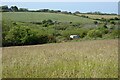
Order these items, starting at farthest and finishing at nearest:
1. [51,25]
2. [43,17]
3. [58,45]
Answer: [51,25] < [43,17] < [58,45]

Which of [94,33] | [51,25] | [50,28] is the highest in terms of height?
[51,25]

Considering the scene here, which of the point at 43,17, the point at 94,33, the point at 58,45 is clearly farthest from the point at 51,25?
the point at 58,45

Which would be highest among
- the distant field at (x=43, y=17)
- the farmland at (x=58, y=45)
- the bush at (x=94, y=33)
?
the distant field at (x=43, y=17)

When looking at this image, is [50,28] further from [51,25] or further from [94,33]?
[94,33]

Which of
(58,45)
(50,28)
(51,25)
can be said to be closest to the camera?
(58,45)

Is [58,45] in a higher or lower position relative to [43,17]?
lower

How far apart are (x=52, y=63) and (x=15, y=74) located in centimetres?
78

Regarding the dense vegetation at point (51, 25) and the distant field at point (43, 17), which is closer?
the dense vegetation at point (51, 25)

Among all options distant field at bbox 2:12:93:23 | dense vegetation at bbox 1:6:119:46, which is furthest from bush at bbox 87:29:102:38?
distant field at bbox 2:12:93:23

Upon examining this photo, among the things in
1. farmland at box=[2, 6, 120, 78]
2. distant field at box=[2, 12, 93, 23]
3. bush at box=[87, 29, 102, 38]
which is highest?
distant field at box=[2, 12, 93, 23]

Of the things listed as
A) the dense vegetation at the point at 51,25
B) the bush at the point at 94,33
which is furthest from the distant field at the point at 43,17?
the bush at the point at 94,33

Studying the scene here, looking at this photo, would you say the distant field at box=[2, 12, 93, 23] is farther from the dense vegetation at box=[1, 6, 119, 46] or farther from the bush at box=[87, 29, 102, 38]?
the bush at box=[87, 29, 102, 38]

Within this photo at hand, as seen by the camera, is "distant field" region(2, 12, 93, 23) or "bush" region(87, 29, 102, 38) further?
Answer: "distant field" region(2, 12, 93, 23)

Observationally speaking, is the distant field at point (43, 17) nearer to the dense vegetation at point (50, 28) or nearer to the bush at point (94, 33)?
the dense vegetation at point (50, 28)
